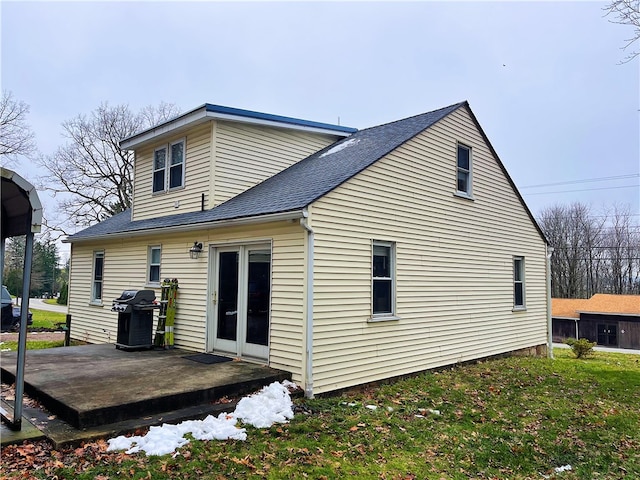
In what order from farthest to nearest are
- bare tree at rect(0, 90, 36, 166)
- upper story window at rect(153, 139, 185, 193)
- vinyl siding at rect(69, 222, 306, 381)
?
bare tree at rect(0, 90, 36, 166)
upper story window at rect(153, 139, 185, 193)
vinyl siding at rect(69, 222, 306, 381)

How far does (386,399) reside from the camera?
22.4 ft

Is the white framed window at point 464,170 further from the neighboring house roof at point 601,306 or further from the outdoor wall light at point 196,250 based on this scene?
the neighboring house roof at point 601,306

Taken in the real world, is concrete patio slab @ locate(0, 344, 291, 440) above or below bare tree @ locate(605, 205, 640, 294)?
below

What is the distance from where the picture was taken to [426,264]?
29.5ft

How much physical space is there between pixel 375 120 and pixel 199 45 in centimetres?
4099

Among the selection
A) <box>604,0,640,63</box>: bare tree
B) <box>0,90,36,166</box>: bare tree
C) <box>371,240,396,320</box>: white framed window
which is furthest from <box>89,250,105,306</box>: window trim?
<box>0,90,36,166</box>: bare tree

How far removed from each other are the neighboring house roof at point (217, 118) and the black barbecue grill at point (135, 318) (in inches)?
155

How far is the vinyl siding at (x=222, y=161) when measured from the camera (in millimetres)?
9672

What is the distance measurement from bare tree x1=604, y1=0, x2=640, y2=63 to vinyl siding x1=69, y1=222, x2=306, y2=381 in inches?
247

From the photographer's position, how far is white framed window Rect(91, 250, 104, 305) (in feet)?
39.8

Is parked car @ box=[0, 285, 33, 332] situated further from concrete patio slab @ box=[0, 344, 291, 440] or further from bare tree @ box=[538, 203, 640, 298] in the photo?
bare tree @ box=[538, 203, 640, 298]

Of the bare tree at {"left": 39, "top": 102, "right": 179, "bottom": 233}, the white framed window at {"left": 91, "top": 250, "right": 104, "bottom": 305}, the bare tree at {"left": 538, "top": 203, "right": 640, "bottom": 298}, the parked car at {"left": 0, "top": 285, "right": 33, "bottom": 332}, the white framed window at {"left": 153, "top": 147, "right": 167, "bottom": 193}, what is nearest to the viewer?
the white framed window at {"left": 153, "top": 147, "right": 167, "bottom": 193}

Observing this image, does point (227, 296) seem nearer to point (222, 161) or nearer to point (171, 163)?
point (222, 161)

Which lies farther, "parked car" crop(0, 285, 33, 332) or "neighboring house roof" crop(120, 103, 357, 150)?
"parked car" crop(0, 285, 33, 332)
